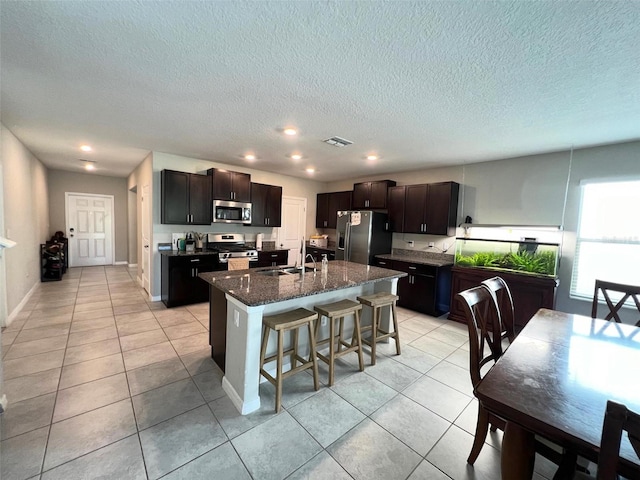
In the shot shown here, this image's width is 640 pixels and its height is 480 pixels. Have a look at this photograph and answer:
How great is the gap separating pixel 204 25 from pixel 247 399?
8.22 feet

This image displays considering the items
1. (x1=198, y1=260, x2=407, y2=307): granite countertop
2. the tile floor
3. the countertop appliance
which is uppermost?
the countertop appliance

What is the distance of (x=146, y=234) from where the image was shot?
5.05 metres

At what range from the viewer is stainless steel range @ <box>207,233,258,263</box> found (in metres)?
4.85

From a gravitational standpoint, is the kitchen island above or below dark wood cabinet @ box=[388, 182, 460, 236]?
below

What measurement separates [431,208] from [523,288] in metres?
A: 1.82

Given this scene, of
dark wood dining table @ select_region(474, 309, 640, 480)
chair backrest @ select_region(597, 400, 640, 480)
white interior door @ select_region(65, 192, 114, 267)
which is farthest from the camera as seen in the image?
white interior door @ select_region(65, 192, 114, 267)

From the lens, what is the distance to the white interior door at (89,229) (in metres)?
7.04

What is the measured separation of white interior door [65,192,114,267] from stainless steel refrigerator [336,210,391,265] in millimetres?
6730

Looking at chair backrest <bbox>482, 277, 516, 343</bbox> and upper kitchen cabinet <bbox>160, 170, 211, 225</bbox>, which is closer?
chair backrest <bbox>482, 277, 516, 343</bbox>

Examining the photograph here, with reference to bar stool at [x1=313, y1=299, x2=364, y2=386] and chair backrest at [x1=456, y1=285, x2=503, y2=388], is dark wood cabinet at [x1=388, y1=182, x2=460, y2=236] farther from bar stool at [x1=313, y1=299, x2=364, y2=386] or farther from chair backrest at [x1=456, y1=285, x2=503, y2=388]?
chair backrest at [x1=456, y1=285, x2=503, y2=388]

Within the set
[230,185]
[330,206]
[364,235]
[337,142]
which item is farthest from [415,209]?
[230,185]

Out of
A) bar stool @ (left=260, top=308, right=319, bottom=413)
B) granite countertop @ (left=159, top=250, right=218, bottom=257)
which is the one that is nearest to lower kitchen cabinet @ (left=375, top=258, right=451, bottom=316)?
bar stool @ (left=260, top=308, right=319, bottom=413)

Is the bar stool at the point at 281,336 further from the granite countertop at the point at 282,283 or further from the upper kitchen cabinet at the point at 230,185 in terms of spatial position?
the upper kitchen cabinet at the point at 230,185

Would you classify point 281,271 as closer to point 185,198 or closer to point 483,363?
point 483,363
